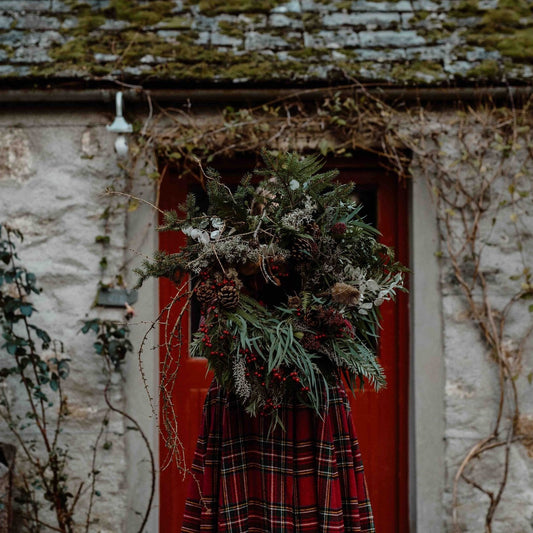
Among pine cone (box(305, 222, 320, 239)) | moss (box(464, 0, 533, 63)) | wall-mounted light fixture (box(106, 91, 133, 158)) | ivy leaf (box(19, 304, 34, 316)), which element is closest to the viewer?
pine cone (box(305, 222, 320, 239))

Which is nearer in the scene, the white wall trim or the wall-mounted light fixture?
the wall-mounted light fixture

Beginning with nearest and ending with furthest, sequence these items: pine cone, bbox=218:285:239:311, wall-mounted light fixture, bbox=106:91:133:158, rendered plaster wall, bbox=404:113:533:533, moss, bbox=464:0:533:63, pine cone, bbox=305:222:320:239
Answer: pine cone, bbox=218:285:239:311 → pine cone, bbox=305:222:320:239 → wall-mounted light fixture, bbox=106:91:133:158 → rendered plaster wall, bbox=404:113:533:533 → moss, bbox=464:0:533:63

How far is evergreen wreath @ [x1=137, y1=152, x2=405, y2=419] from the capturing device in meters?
2.07

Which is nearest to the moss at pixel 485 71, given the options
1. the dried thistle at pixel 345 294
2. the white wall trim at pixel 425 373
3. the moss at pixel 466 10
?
the moss at pixel 466 10

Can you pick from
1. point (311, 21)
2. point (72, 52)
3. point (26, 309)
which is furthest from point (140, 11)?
point (26, 309)

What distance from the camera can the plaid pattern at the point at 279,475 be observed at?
7.39 feet

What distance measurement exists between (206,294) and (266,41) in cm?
231

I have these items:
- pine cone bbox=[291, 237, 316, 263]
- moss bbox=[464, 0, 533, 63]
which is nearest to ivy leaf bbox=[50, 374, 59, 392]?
pine cone bbox=[291, 237, 316, 263]

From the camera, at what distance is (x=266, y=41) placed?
3926 mm

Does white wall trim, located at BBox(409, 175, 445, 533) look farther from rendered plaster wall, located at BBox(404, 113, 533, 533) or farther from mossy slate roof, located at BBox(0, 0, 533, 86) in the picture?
mossy slate roof, located at BBox(0, 0, 533, 86)

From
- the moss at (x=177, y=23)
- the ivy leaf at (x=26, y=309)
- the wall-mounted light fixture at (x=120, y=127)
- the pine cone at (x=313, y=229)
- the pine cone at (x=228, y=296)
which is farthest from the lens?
the moss at (x=177, y=23)

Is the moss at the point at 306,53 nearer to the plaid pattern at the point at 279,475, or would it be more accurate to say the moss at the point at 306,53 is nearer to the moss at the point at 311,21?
the moss at the point at 311,21

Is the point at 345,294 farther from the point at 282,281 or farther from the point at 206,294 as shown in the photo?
the point at 206,294

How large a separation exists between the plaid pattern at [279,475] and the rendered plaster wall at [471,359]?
5.07 ft
